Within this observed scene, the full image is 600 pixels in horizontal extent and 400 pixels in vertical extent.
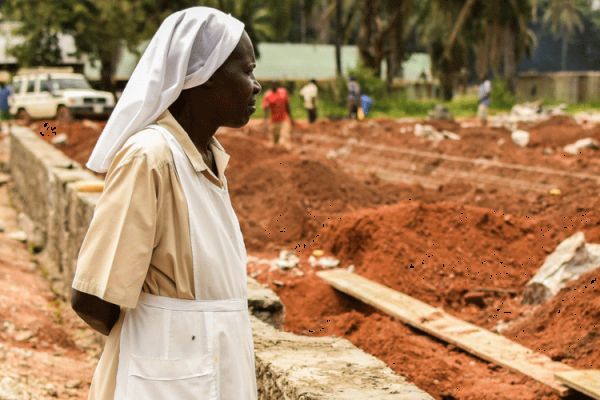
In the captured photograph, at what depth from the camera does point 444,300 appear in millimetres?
7234

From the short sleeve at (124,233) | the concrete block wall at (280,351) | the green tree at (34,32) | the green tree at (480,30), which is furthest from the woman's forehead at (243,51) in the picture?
the green tree at (480,30)

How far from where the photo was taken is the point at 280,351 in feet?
11.6

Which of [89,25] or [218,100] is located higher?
[89,25]

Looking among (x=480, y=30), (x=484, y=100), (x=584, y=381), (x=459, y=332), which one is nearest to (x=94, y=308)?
(x=584, y=381)

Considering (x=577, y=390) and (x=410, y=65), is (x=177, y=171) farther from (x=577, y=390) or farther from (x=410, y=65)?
(x=410, y=65)

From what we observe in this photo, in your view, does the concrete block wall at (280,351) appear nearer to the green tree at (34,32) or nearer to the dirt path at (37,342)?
the dirt path at (37,342)

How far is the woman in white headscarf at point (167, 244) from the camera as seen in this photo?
214 centimetres

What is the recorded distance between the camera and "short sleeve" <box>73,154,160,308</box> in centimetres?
212

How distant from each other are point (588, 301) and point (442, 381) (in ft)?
4.55

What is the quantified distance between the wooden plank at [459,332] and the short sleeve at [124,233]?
3.12 m

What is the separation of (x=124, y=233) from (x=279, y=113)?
16968 mm

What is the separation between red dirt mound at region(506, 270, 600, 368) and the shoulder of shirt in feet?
11.8

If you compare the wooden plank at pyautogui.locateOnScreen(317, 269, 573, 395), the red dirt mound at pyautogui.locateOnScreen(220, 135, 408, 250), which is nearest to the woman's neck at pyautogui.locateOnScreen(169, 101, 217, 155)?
the wooden plank at pyautogui.locateOnScreen(317, 269, 573, 395)

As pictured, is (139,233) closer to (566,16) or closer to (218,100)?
(218,100)
